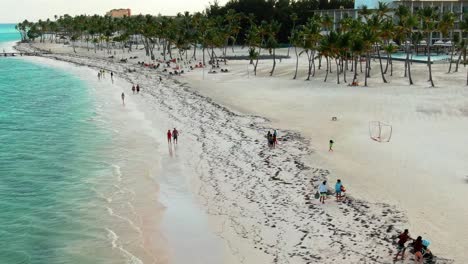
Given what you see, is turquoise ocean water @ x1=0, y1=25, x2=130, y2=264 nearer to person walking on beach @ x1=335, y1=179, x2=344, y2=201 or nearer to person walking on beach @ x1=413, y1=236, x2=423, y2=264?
person walking on beach @ x1=335, y1=179, x2=344, y2=201

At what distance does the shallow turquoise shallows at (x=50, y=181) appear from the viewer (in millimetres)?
19578

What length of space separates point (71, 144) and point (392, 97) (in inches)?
1267

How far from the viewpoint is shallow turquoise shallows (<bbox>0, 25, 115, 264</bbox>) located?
771 inches

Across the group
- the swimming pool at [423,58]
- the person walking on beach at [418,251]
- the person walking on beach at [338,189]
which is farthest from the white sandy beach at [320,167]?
the swimming pool at [423,58]

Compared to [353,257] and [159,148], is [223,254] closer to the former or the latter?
[353,257]

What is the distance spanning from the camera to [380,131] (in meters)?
35.6

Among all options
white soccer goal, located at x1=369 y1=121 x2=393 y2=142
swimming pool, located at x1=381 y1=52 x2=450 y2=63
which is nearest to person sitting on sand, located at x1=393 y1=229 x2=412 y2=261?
white soccer goal, located at x1=369 y1=121 x2=393 y2=142

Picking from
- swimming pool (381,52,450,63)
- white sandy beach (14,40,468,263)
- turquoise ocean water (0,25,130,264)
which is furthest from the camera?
swimming pool (381,52,450,63)

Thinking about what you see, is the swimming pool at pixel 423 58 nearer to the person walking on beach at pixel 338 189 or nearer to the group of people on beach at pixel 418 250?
the person walking on beach at pixel 338 189

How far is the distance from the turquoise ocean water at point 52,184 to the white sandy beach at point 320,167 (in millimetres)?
4004

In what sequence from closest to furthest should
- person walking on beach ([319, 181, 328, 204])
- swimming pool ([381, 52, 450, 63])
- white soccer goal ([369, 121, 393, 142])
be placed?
1. person walking on beach ([319, 181, 328, 204])
2. white soccer goal ([369, 121, 393, 142])
3. swimming pool ([381, 52, 450, 63])

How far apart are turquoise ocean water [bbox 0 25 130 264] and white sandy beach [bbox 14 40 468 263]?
13.1 ft

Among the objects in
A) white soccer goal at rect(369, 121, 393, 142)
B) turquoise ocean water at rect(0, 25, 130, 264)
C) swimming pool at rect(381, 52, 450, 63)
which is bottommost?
turquoise ocean water at rect(0, 25, 130, 264)

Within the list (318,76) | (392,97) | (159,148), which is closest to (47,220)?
(159,148)
